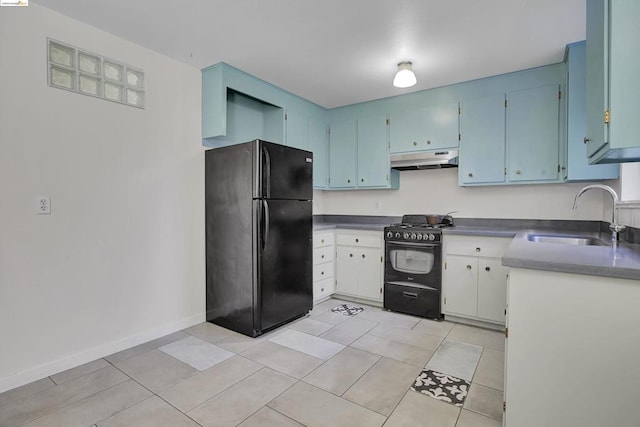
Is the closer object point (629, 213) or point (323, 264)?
point (629, 213)

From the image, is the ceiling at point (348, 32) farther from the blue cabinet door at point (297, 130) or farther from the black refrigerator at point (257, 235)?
the black refrigerator at point (257, 235)

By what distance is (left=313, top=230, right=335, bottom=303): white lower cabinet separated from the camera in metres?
3.54

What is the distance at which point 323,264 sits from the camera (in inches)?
144

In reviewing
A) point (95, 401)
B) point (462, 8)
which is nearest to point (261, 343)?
point (95, 401)

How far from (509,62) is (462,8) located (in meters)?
1.09

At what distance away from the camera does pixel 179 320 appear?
114 inches

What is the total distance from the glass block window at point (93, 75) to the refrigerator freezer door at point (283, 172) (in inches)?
42.1

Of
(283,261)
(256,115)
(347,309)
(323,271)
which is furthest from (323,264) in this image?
(256,115)

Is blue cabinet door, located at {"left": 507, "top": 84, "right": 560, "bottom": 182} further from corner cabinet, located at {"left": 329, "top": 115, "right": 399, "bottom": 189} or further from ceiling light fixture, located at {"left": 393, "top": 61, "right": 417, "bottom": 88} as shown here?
corner cabinet, located at {"left": 329, "top": 115, "right": 399, "bottom": 189}

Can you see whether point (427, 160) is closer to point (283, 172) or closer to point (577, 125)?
point (577, 125)

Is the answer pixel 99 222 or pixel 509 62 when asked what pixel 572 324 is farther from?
pixel 99 222

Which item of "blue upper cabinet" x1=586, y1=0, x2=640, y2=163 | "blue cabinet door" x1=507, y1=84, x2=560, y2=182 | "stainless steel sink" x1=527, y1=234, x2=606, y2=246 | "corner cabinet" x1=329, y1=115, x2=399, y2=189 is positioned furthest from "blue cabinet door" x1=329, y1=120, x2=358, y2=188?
"blue upper cabinet" x1=586, y1=0, x2=640, y2=163

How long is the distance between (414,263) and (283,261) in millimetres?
1337

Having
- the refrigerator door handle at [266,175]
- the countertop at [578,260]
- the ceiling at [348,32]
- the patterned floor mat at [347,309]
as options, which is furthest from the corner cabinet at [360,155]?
the countertop at [578,260]
